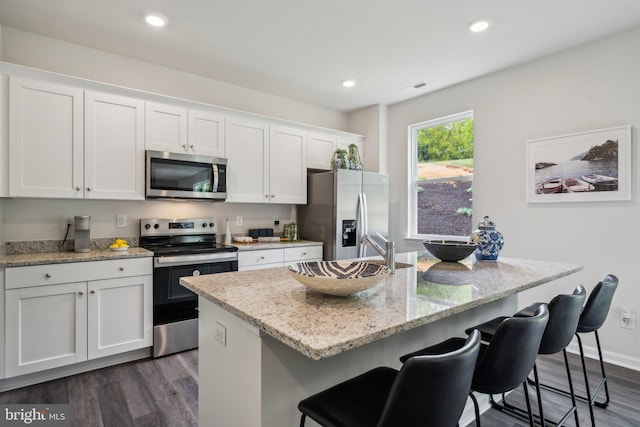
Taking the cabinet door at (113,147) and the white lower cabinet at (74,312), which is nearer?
the white lower cabinet at (74,312)

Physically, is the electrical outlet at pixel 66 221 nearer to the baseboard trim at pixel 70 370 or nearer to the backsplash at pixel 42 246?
the backsplash at pixel 42 246

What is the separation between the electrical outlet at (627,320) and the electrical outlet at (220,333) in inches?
123

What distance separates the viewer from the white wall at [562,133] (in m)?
2.71

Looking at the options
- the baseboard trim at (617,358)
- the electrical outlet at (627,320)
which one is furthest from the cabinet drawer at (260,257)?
the electrical outlet at (627,320)

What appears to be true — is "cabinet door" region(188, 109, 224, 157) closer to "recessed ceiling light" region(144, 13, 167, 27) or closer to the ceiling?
the ceiling

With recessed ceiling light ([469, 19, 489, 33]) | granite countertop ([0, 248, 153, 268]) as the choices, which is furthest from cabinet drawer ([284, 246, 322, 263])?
recessed ceiling light ([469, 19, 489, 33])

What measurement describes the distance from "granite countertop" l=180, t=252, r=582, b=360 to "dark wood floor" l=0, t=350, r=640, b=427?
908 mm

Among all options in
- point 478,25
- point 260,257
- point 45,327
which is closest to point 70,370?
point 45,327

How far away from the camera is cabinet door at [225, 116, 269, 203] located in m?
3.54

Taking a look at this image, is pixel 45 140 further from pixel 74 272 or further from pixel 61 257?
pixel 74 272

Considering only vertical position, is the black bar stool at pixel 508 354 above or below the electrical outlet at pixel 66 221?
below

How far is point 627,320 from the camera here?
272 cm

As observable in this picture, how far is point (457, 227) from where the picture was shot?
398 centimetres

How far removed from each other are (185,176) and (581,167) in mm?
3505
